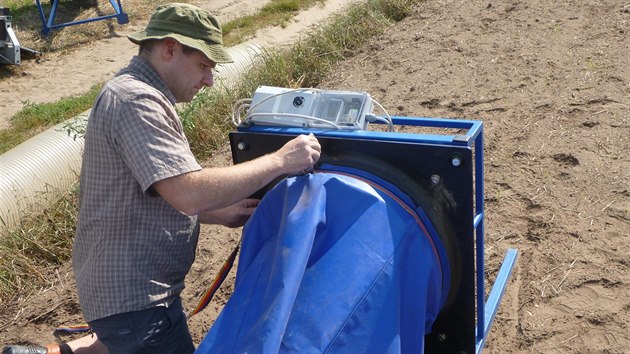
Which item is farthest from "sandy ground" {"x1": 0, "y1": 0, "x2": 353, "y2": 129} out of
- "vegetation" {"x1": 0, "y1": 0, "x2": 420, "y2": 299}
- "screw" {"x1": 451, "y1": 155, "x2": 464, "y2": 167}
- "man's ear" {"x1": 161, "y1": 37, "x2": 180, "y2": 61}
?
"screw" {"x1": 451, "y1": 155, "x2": 464, "y2": 167}

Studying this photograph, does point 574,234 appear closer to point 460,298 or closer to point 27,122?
point 460,298

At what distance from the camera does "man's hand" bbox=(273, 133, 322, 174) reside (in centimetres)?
218

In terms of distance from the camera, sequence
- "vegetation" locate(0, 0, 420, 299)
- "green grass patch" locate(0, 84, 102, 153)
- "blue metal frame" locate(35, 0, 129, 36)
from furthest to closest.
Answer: "blue metal frame" locate(35, 0, 129, 36)
"green grass patch" locate(0, 84, 102, 153)
"vegetation" locate(0, 0, 420, 299)

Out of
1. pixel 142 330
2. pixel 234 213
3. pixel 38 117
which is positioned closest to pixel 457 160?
pixel 234 213

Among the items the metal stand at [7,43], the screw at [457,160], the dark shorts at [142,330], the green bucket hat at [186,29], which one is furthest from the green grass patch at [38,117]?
the screw at [457,160]

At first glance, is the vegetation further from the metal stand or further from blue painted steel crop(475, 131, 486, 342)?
the metal stand

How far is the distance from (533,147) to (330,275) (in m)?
2.61

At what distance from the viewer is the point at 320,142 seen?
2396mm

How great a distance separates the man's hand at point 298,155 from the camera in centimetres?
218

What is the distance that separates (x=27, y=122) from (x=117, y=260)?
502 centimetres

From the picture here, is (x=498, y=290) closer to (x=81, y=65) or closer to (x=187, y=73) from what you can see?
(x=187, y=73)

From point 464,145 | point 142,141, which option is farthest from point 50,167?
point 464,145

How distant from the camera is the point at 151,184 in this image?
209 cm

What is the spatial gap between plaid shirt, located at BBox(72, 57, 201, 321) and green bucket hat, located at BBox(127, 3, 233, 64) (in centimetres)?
11
